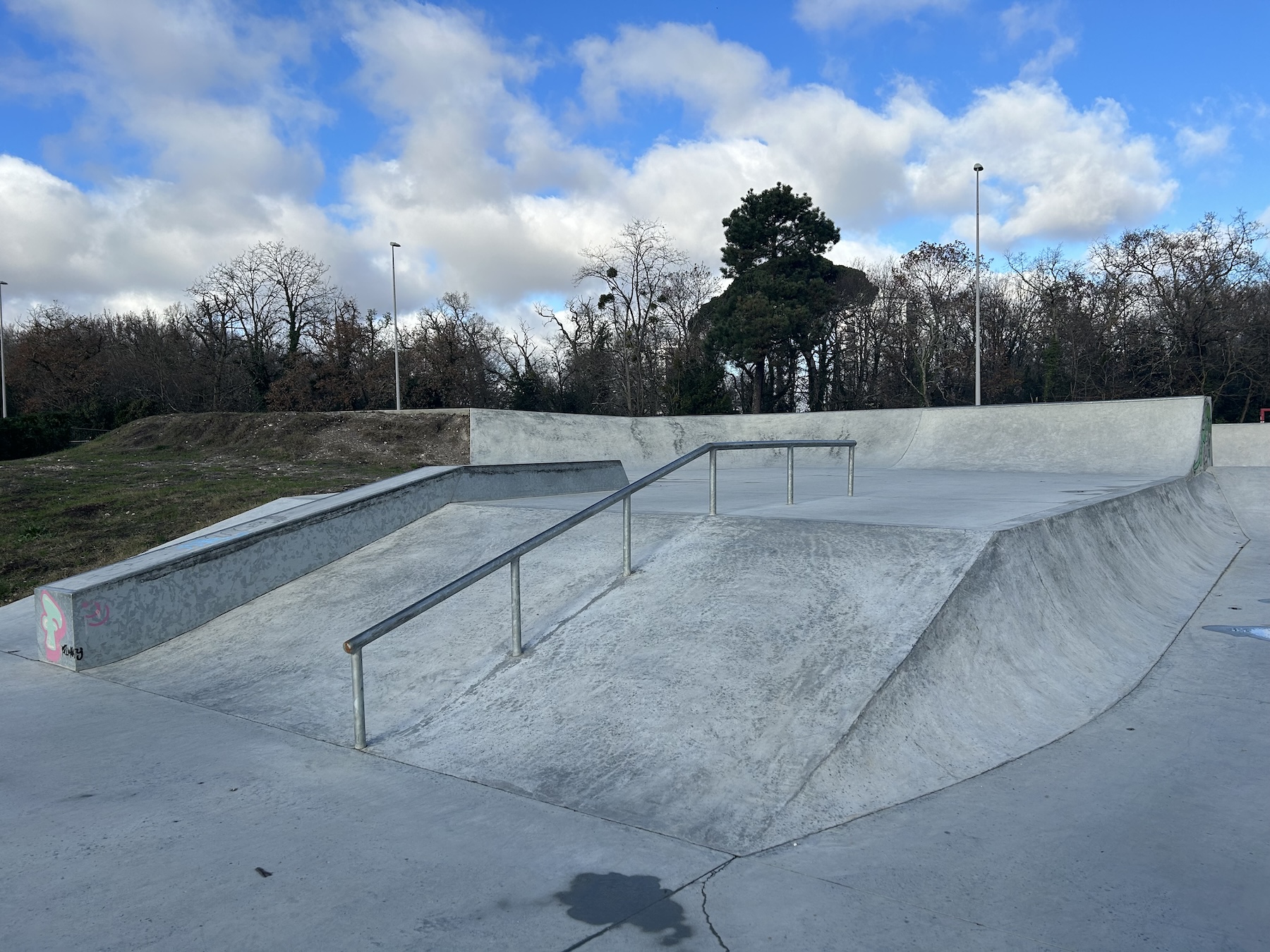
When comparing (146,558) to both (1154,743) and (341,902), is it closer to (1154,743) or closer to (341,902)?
(341,902)

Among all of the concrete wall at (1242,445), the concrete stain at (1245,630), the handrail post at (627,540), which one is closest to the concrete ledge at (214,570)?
the handrail post at (627,540)

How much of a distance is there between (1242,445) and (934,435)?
7.52m

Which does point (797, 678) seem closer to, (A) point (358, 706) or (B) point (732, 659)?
(B) point (732, 659)

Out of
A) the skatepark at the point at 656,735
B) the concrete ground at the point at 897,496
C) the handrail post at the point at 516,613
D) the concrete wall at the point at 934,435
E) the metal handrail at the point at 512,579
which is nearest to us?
the skatepark at the point at 656,735

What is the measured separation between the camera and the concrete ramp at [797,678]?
11.8ft

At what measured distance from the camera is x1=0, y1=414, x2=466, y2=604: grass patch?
36.1ft

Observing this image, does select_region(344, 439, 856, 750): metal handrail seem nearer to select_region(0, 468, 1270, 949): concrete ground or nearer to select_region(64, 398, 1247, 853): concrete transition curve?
select_region(64, 398, 1247, 853): concrete transition curve

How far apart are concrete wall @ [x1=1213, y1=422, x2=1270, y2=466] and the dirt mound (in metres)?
16.9

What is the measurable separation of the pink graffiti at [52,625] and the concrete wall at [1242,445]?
20040 millimetres

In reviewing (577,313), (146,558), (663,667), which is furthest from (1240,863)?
(577,313)

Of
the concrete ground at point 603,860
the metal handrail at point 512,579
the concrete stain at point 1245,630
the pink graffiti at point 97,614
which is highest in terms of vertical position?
the metal handrail at point 512,579

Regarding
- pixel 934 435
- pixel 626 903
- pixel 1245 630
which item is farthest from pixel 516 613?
pixel 934 435

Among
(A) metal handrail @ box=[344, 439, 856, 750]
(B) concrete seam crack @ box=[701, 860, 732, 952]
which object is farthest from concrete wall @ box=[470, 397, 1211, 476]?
(B) concrete seam crack @ box=[701, 860, 732, 952]

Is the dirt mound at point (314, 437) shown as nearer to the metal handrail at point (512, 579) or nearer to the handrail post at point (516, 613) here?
the metal handrail at point (512, 579)
